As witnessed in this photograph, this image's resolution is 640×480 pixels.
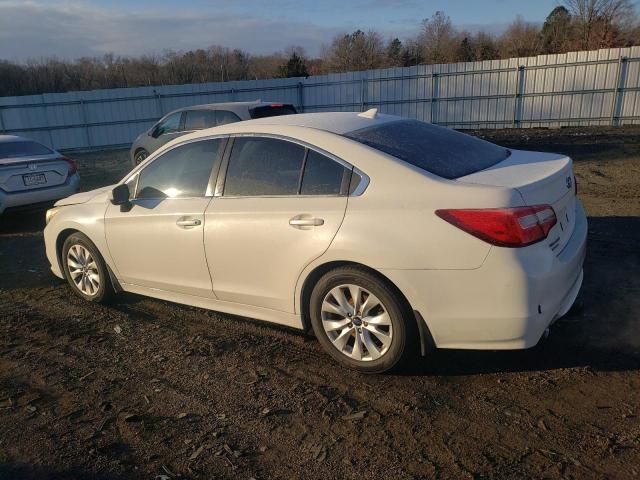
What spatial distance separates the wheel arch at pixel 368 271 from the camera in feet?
10.7

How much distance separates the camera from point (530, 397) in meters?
3.18

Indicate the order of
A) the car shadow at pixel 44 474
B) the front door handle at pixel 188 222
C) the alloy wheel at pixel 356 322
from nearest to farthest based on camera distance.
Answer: the car shadow at pixel 44 474, the alloy wheel at pixel 356 322, the front door handle at pixel 188 222

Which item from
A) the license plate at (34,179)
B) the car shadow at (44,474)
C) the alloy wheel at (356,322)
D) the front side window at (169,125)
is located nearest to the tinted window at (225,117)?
the front side window at (169,125)

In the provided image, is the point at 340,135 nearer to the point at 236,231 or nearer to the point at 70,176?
the point at 236,231

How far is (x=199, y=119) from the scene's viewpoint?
1166cm

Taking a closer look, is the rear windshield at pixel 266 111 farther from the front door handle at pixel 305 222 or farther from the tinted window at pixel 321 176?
the front door handle at pixel 305 222

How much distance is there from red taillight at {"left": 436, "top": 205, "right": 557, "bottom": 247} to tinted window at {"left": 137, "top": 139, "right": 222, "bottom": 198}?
202 cm

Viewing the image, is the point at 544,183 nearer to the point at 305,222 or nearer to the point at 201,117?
the point at 305,222

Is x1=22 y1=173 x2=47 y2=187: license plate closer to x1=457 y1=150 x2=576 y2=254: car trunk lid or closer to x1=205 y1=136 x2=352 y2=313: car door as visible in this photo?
x1=205 y1=136 x2=352 y2=313: car door

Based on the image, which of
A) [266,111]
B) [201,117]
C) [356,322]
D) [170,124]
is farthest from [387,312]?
[170,124]

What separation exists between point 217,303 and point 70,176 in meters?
5.96

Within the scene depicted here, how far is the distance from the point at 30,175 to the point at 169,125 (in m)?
4.78

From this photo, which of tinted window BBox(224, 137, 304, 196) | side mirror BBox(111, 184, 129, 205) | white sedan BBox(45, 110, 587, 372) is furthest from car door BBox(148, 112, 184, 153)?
tinted window BBox(224, 137, 304, 196)

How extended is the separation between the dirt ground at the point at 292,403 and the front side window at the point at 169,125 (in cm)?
818
